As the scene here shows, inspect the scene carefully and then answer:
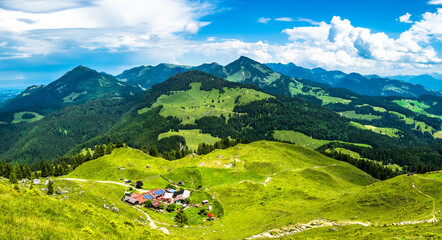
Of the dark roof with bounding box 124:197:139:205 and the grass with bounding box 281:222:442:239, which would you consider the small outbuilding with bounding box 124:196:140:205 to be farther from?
the grass with bounding box 281:222:442:239

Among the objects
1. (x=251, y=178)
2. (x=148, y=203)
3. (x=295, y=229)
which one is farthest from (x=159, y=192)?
(x=295, y=229)

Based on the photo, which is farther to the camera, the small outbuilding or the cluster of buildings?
the cluster of buildings

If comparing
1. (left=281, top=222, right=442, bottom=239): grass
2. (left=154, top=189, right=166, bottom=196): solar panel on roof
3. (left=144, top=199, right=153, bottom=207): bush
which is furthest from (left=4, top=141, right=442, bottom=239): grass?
(left=154, top=189, right=166, bottom=196): solar panel on roof

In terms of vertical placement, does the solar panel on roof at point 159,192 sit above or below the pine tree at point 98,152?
below

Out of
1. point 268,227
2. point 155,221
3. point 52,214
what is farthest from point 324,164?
point 52,214

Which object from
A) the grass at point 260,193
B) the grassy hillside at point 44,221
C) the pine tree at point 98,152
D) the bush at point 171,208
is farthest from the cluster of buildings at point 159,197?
the pine tree at point 98,152

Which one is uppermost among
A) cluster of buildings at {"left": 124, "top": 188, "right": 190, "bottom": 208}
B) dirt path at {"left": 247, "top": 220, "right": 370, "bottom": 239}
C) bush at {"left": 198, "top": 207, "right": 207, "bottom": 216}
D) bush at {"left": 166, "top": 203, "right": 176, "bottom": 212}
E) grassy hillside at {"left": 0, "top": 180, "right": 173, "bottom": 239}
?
grassy hillside at {"left": 0, "top": 180, "right": 173, "bottom": 239}

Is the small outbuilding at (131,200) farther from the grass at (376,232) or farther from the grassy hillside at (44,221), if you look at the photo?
the grassy hillside at (44,221)

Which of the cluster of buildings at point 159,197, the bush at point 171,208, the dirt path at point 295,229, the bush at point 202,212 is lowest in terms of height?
the bush at point 202,212

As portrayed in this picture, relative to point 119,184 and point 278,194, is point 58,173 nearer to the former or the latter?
point 119,184

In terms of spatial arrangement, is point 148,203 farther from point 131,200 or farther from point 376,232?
point 376,232
